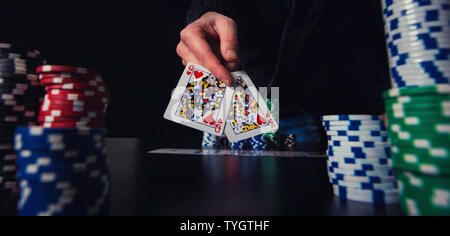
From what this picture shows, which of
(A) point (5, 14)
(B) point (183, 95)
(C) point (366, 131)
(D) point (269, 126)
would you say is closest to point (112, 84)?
(A) point (5, 14)

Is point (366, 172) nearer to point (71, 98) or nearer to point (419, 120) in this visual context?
point (419, 120)

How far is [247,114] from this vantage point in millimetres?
1839

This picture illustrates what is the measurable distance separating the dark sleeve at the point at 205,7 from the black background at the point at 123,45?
1804mm

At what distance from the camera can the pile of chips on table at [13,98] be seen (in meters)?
0.78

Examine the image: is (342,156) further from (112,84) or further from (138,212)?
(112,84)

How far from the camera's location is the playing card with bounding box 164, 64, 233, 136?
70.0 inches

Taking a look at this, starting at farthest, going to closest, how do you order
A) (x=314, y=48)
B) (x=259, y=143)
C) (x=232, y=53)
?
(x=314, y=48), (x=259, y=143), (x=232, y=53)

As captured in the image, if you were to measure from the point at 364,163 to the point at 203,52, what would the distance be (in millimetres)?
1179

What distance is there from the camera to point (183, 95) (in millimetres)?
1833

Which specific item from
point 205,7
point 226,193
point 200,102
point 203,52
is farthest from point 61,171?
point 205,7

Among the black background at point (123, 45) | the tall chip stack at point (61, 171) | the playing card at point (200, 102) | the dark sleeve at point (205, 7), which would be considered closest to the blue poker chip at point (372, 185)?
the tall chip stack at point (61, 171)

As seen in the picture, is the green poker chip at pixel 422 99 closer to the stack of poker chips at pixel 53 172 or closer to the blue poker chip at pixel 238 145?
the stack of poker chips at pixel 53 172

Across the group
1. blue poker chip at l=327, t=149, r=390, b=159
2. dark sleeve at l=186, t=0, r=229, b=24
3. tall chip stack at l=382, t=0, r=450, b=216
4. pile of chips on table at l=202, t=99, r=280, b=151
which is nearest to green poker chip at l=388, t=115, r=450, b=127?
tall chip stack at l=382, t=0, r=450, b=216
